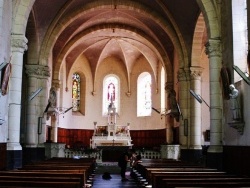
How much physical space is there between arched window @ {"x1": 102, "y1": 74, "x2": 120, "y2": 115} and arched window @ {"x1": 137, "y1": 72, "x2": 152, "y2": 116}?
1.89m

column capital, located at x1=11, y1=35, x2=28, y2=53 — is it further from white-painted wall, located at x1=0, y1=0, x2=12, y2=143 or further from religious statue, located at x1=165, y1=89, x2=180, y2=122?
religious statue, located at x1=165, y1=89, x2=180, y2=122

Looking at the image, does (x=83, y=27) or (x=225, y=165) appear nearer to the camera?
(x=225, y=165)

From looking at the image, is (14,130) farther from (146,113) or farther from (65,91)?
(146,113)

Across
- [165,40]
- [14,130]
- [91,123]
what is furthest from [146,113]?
[14,130]

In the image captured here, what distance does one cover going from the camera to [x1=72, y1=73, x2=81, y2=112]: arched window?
3403cm

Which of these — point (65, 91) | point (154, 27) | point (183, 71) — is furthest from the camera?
point (65, 91)

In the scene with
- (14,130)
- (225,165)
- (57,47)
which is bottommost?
(225,165)

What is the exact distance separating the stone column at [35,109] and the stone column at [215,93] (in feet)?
30.7

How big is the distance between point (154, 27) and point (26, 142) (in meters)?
10.9

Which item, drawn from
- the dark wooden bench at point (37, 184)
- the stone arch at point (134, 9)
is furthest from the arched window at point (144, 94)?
the dark wooden bench at point (37, 184)

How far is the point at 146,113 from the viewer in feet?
112

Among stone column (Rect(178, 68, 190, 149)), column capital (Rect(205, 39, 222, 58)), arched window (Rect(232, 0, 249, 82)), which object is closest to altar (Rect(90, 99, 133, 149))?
stone column (Rect(178, 68, 190, 149))

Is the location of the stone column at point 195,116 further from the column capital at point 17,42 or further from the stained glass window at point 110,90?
the stained glass window at point 110,90

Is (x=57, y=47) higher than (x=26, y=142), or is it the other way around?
(x=57, y=47)
